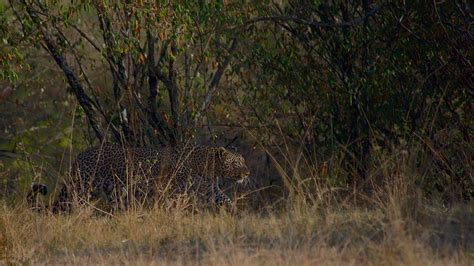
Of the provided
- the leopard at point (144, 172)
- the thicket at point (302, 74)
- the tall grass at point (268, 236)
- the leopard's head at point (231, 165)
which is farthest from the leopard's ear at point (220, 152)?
the tall grass at point (268, 236)

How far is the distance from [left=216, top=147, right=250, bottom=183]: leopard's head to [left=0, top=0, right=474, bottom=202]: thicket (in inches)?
16.4

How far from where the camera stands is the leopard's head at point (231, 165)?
40.1 ft

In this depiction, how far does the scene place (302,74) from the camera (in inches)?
457

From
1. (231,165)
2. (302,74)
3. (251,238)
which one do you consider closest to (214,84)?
(231,165)

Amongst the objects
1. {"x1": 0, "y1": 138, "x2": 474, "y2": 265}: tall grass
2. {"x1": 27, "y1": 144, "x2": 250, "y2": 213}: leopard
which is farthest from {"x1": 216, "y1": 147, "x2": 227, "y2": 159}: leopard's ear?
{"x1": 0, "y1": 138, "x2": 474, "y2": 265}: tall grass

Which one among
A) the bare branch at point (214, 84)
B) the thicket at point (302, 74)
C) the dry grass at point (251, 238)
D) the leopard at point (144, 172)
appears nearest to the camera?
the dry grass at point (251, 238)

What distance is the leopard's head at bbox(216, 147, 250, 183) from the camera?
12.2 metres

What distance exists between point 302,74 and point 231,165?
1.50 metres

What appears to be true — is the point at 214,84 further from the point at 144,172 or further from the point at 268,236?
the point at 268,236

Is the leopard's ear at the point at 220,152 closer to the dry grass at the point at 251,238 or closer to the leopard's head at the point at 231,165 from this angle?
the leopard's head at the point at 231,165

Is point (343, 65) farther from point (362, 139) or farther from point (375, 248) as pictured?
point (375, 248)

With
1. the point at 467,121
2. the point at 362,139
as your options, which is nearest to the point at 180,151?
the point at 362,139

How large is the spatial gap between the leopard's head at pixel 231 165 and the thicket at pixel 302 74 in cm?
42

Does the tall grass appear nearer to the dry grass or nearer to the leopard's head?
the dry grass
